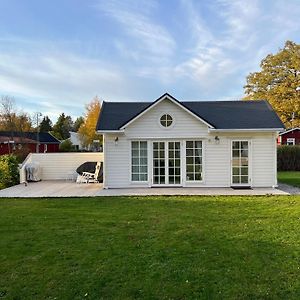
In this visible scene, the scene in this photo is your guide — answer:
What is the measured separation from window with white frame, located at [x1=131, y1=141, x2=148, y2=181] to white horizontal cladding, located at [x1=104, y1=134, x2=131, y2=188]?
8.7 inches

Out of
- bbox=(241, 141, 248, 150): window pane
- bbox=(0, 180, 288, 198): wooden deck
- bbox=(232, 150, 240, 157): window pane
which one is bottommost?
bbox=(0, 180, 288, 198): wooden deck

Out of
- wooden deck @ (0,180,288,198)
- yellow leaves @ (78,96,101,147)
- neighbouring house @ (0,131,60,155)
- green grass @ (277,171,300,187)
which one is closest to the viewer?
wooden deck @ (0,180,288,198)

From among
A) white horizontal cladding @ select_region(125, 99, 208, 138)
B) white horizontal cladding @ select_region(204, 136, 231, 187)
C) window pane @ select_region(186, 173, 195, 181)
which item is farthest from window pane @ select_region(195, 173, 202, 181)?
white horizontal cladding @ select_region(125, 99, 208, 138)

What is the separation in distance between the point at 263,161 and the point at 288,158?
14.1 metres

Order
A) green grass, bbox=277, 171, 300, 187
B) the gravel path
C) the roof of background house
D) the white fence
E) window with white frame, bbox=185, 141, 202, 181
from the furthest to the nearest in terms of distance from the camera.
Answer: the roof of background house
the white fence
green grass, bbox=277, 171, 300, 187
window with white frame, bbox=185, 141, 202, 181
the gravel path

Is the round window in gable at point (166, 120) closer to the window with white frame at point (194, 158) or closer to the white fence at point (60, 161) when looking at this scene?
the window with white frame at point (194, 158)

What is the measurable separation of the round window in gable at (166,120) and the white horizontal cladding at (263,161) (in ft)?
12.2

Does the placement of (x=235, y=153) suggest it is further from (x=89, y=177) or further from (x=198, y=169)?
(x=89, y=177)

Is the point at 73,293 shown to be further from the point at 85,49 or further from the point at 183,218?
the point at 85,49

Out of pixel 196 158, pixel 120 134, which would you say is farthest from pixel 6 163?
pixel 196 158

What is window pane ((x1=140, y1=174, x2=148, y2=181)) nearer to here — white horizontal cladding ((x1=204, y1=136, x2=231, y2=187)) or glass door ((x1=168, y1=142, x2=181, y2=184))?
glass door ((x1=168, y1=142, x2=181, y2=184))

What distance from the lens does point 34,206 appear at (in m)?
10.2

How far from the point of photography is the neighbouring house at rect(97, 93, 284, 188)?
47.1 feet

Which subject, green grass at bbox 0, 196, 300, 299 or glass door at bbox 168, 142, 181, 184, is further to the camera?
glass door at bbox 168, 142, 181, 184
